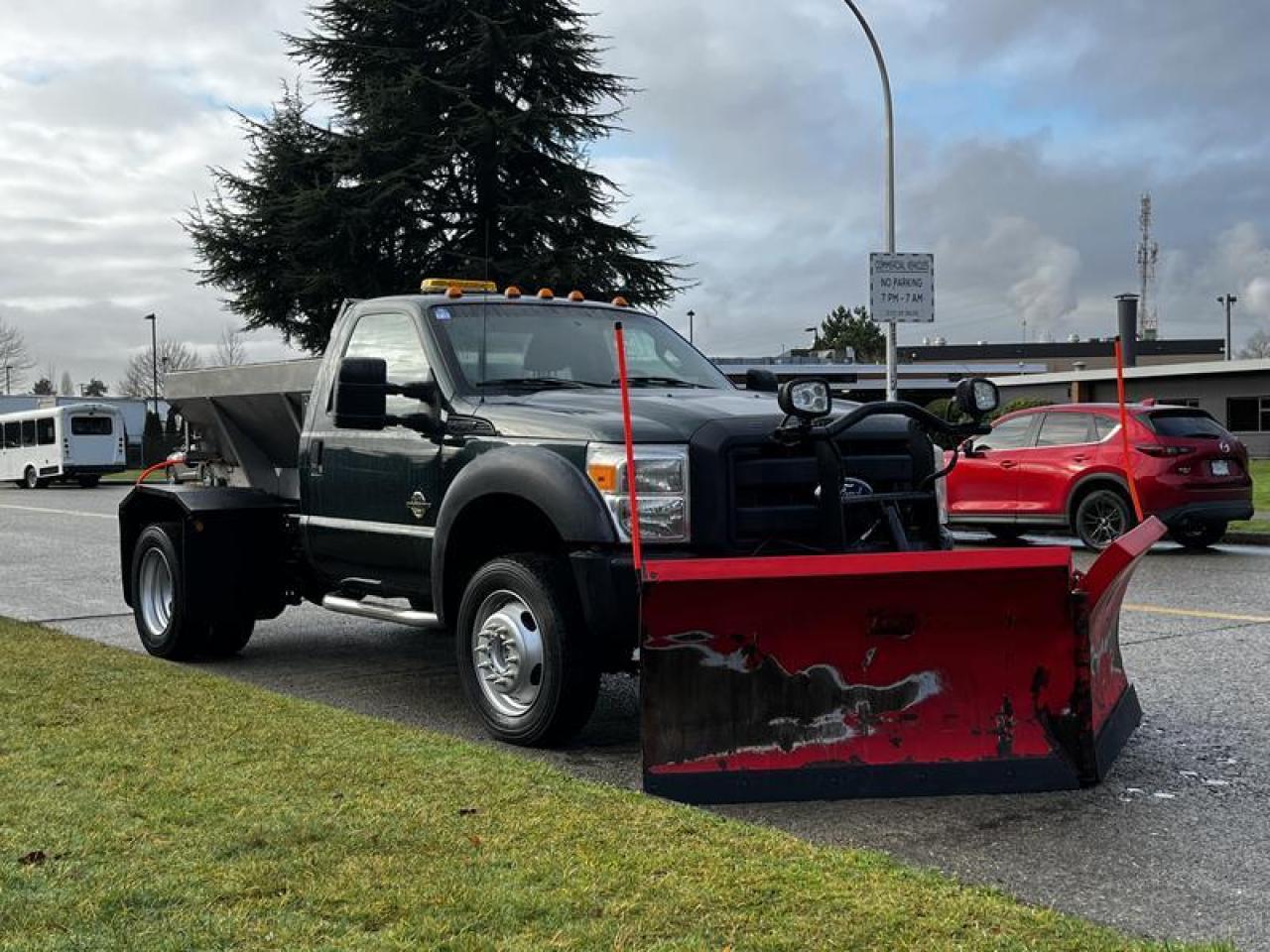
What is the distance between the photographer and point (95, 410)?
4400 cm

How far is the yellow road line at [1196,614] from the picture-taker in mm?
9125

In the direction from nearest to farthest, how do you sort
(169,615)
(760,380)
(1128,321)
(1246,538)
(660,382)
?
(660,382) < (760,380) < (169,615) < (1246,538) < (1128,321)

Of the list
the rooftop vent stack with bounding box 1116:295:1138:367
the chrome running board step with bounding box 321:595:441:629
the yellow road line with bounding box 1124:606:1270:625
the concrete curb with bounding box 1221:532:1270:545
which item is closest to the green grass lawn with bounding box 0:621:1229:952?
the chrome running board step with bounding box 321:595:441:629

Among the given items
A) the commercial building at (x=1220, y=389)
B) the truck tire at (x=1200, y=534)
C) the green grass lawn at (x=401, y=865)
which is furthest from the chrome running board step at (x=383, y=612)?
the commercial building at (x=1220, y=389)

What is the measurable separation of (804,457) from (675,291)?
28.4m

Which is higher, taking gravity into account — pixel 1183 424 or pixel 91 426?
pixel 91 426

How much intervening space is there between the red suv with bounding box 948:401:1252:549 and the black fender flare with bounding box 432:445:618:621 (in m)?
8.49

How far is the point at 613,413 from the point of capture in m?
5.65

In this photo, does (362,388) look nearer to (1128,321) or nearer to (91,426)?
(91,426)

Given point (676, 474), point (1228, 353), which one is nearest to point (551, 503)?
point (676, 474)

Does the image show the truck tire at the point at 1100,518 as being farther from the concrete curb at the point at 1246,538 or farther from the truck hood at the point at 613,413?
the truck hood at the point at 613,413

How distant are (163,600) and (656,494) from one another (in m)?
4.32

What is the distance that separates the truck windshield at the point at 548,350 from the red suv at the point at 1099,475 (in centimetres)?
708

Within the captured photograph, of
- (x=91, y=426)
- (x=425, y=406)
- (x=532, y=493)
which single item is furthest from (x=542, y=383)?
(x=91, y=426)
